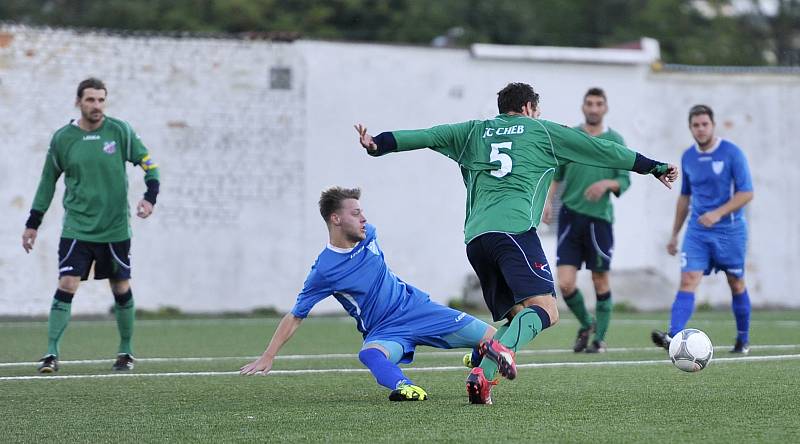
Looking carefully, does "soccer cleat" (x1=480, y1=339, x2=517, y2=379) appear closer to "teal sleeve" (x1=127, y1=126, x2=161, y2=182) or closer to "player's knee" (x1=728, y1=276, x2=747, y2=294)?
"teal sleeve" (x1=127, y1=126, x2=161, y2=182)

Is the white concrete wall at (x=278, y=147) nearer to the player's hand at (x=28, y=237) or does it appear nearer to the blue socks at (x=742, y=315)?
the player's hand at (x=28, y=237)

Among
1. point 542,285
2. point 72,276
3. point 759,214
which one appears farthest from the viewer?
point 759,214

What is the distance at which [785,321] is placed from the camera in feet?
55.4

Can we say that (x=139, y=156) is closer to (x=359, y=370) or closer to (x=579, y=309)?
(x=359, y=370)

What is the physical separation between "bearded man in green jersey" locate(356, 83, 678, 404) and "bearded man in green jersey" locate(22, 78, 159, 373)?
321 centimetres

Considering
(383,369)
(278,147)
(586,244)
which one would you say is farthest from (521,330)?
(278,147)

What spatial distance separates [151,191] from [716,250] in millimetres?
4902

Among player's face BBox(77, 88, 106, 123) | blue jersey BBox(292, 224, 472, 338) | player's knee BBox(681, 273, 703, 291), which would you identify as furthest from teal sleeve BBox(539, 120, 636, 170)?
Result: player's face BBox(77, 88, 106, 123)

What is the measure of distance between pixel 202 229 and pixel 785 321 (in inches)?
372

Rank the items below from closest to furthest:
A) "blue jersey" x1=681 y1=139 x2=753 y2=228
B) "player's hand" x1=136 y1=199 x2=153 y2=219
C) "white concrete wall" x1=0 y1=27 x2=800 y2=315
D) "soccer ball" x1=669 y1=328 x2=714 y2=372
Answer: "soccer ball" x1=669 y1=328 x2=714 y2=372 → "player's hand" x1=136 y1=199 x2=153 y2=219 → "blue jersey" x1=681 y1=139 x2=753 y2=228 → "white concrete wall" x1=0 y1=27 x2=800 y2=315

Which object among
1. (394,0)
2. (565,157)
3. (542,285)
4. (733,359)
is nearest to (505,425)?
(542,285)

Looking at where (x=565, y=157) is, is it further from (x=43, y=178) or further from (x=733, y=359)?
(x=43, y=178)

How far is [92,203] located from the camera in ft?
32.5

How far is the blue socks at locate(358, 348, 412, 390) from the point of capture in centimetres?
727
